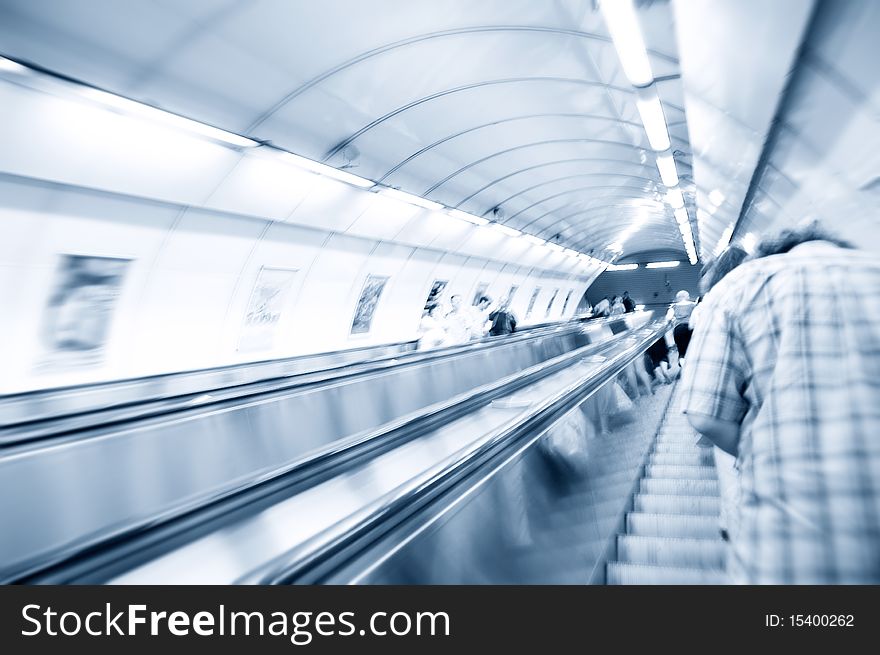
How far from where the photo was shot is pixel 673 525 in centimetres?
370

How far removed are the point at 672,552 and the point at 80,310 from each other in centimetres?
827

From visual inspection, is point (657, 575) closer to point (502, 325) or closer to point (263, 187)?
point (263, 187)

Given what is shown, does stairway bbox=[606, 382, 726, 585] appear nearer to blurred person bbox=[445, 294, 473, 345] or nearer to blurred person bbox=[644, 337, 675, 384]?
blurred person bbox=[644, 337, 675, 384]

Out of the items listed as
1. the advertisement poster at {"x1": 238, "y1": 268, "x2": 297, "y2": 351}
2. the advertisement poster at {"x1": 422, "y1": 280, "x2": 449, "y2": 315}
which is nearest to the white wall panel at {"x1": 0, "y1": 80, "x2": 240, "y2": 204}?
the advertisement poster at {"x1": 238, "y1": 268, "x2": 297, "y2": 351}

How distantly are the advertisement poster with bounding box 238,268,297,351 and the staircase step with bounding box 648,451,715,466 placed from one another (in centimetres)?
833

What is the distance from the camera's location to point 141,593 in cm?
160

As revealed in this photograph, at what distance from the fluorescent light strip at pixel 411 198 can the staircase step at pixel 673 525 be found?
27.1ft

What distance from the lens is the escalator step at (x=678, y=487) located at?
4273 millimetres

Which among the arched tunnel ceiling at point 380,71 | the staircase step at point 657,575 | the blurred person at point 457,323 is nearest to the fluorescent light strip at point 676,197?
the arched tunnel ceiling at point 380,71

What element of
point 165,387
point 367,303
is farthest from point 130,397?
point 367,303

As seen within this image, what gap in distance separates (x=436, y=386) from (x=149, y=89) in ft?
15.9

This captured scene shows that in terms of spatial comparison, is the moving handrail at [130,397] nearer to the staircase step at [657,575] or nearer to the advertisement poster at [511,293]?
the staircase step at [657,575]

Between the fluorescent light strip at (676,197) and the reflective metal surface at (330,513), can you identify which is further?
the fluorescent light strip at (676,197)

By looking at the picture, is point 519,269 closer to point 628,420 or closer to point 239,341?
point 239,341
